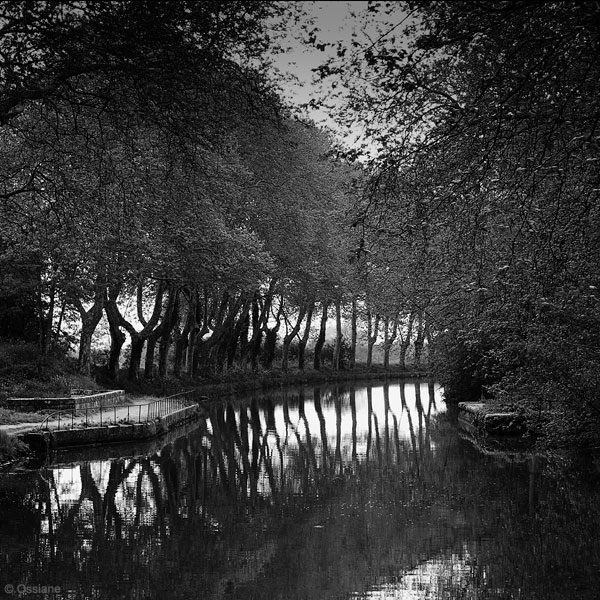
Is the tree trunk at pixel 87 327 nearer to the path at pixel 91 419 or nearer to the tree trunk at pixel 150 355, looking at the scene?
the tree trunk at pixel 150 355

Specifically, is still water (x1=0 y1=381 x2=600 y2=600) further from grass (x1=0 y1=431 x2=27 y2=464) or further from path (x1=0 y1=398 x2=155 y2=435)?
path (x1=0 y1=398 x2=155 y2=435)

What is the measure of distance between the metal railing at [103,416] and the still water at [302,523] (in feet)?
4.37

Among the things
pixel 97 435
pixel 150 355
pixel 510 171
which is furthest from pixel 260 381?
pixel 510 171

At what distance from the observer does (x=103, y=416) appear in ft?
90.5

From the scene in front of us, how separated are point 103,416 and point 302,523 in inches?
573

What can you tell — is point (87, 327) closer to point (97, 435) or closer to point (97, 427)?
point (97, 427)

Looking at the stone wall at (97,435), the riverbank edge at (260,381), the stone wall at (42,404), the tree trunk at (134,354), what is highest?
the tree trunk at (134,354)

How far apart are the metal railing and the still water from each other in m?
1.33

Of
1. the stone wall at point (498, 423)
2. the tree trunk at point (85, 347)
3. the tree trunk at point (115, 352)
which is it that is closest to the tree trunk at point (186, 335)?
the tree trunk at point (115, 352)

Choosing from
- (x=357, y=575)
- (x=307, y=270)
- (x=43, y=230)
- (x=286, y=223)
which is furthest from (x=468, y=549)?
(x=307, y=270)

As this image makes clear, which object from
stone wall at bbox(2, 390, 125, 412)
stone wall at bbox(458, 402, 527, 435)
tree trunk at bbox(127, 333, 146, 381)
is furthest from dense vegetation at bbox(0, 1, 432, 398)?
stone wall at bbox(458, 402, 527, 435)

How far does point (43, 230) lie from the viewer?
75.8 feet

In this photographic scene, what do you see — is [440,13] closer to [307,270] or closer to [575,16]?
[575,16]

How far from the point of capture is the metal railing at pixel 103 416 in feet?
79.4
